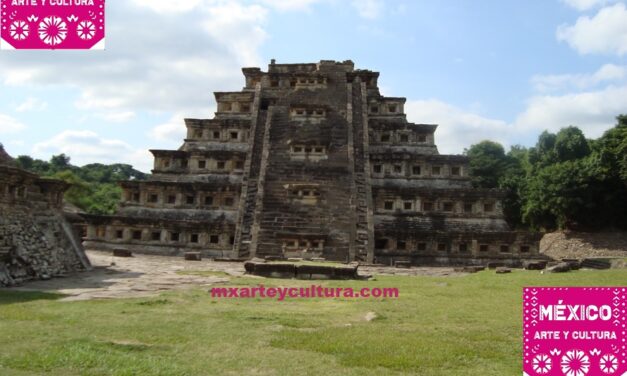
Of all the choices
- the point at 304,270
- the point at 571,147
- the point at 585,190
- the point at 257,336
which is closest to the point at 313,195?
the point at 304,270

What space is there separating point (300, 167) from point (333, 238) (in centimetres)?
548

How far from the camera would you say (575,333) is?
243 inches

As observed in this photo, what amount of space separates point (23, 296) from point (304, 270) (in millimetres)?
8041

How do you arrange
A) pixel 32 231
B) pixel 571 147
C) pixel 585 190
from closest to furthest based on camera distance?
1. pixel 32 231
2. pixel 585 190
3. pixel 571 147

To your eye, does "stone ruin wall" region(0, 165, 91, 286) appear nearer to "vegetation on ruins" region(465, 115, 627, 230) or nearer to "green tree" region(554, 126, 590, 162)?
"vegetation on ruins" region(465, 115, 627, 230)

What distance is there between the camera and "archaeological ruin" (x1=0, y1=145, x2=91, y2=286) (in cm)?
1370

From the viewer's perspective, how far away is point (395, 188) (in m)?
26.6

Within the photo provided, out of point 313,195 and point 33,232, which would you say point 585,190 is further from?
point 33,232

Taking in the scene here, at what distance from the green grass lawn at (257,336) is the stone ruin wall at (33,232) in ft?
9.55

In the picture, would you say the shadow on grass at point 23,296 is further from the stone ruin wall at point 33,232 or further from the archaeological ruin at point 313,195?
the archaeological ruin at point 313,195

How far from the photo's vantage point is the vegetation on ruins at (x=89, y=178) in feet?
170

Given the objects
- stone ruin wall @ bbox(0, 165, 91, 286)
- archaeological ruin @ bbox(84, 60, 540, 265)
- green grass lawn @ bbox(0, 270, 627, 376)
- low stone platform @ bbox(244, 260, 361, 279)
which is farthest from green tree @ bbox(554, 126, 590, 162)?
stone ruin wall @ bbox(0, 165, 91, 286)

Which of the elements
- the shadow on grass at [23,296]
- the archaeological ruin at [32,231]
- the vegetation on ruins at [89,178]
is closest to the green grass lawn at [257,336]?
the shadow on grass at [23,296]

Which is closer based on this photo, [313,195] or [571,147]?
[313,195]
